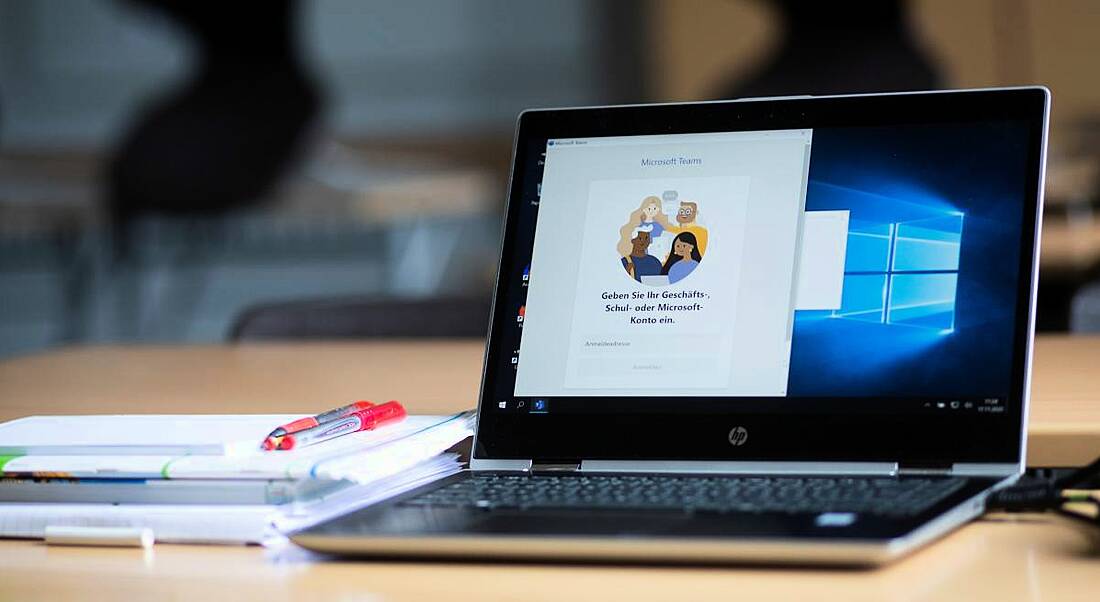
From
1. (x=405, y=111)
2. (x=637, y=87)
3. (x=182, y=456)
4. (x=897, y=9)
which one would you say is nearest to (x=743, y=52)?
(x=637, y=87)

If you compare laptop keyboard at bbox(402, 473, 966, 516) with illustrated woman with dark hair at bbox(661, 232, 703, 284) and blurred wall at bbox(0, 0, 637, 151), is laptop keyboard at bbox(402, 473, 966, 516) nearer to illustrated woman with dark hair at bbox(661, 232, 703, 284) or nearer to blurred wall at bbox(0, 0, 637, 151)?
illustrated woman with dark hair at bbox(661, 232, 703, 284)

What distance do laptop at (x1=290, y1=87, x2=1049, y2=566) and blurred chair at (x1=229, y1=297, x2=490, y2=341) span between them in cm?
96

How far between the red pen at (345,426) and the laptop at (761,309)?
6 cm

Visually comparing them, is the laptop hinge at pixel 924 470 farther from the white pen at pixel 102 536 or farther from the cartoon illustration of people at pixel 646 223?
the white pen at pixel 102 536

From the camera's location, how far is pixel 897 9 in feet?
9.09

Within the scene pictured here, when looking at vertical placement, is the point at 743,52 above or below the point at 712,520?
above

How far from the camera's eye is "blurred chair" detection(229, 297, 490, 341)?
6.05 ft

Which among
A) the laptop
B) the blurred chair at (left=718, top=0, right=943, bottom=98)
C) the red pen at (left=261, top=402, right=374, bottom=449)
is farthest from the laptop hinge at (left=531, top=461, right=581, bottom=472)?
the blurred chair at (left=718, top=0, right=943, bottom=98)

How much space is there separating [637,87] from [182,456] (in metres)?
5.14

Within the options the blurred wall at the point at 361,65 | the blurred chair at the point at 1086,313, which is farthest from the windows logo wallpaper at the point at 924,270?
the blurred wall at the point at 361,65

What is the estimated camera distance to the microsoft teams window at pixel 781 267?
31.1 inches

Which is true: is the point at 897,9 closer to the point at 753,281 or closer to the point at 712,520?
the point at 753,281

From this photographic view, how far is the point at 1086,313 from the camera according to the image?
1652mm

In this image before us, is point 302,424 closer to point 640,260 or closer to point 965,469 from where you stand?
point 640,260
